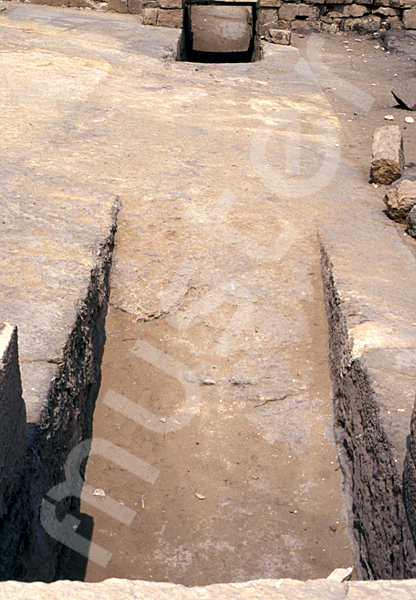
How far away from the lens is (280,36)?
9344 millimetres

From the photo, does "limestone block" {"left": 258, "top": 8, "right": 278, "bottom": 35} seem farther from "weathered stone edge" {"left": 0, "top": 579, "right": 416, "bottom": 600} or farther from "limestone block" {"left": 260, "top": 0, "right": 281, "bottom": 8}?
"weathered stone edge" {"left": 0, "top": 579, "right": 416, "bottom": 600}

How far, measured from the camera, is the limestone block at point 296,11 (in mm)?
9977

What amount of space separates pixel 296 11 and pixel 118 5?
304 centimetres

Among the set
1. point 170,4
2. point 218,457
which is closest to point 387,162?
point 218,457

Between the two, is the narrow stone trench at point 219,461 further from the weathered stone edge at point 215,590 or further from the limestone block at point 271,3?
the limestone block at point 271,3

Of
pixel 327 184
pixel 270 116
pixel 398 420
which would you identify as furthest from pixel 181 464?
pixel 270 116

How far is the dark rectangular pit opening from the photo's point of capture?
9484 mm

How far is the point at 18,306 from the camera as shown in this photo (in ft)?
8.81

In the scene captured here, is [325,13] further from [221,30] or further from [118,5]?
[118,5]

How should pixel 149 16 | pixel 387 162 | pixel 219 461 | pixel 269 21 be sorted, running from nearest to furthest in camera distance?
1. pixel 219 461
2. pixel 387 162
3. pixel 149 16
4. pixel 269 21

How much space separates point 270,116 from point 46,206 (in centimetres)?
303

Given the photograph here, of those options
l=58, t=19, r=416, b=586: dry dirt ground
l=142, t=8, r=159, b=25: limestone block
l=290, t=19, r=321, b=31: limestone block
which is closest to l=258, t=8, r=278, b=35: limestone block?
l=290, t=19, r=321, b=31: limestone block

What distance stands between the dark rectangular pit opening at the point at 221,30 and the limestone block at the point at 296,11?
2.22ft

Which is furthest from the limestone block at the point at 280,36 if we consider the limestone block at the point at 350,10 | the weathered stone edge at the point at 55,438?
the weathered stone edge at the point at 55,438
